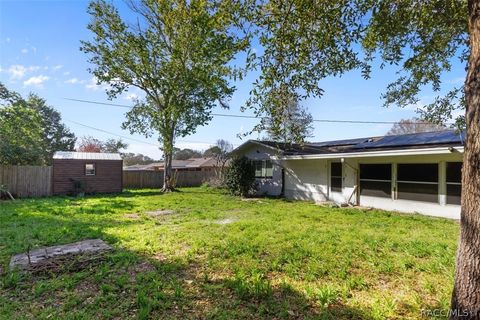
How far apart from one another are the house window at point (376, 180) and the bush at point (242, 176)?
19.7 feet

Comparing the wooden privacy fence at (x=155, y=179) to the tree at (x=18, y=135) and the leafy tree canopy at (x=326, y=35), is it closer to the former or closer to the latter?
the tree at (x=18, y=135)

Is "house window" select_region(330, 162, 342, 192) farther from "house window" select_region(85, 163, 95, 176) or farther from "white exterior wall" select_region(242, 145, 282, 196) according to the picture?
"house window" select_region(85, 163, 95, 176)

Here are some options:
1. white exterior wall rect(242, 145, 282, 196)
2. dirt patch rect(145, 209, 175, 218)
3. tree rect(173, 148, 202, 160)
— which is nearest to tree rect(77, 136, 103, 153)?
tree rect(173, 148, 202, 160)

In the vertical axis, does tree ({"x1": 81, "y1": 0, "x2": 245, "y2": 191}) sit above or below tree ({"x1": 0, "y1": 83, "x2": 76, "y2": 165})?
above

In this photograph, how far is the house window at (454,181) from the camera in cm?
952

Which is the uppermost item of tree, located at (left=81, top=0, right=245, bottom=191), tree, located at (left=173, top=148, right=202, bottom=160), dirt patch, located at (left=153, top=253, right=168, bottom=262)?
tree, located at (left=81, top=0, right=245, bottom=191)

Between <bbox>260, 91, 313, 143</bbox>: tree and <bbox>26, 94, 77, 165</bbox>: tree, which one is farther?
<bbox>26, 94, 77, 165</bbox>: tree

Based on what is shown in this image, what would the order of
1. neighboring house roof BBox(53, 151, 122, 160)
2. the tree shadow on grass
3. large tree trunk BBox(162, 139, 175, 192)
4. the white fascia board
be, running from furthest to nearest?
large tree trunk BBox(162, 139, 175, 192) < neighboring house roof BBox(53, 151, 122, 160) < the white fascia board < the tree shadow on grass

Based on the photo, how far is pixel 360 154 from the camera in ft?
38.5

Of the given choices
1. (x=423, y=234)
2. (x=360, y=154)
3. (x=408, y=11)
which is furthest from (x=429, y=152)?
(x=408, y=11)

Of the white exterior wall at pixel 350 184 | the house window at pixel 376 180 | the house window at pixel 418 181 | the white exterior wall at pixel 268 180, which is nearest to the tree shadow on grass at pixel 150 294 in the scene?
the white exterior wall at pixel 350 184

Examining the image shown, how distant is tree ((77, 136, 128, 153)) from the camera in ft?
128

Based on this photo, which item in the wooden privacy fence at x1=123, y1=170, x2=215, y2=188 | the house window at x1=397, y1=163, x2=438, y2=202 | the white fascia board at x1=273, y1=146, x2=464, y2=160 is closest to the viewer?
the white fascia board at x1=273, y1=146, x2=464, y2=160

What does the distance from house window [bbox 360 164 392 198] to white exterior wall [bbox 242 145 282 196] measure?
16.5ft
